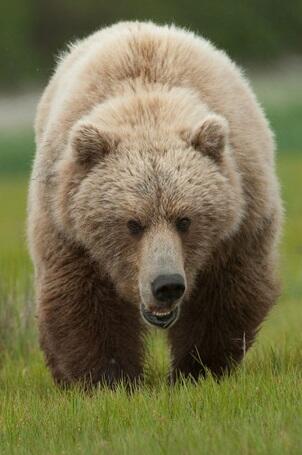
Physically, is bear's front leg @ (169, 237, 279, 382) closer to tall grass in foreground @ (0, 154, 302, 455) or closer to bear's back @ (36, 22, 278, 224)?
tall grass in foreground @ (0, 154, 302, 455)

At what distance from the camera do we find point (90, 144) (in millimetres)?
6172

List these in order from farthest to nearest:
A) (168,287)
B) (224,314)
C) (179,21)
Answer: (179,21) < (224,314) < (168,287)

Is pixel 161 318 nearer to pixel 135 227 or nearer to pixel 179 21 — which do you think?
pixel 135 227

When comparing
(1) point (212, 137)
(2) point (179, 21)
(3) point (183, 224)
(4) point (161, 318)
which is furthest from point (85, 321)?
(2) point (179, 21)

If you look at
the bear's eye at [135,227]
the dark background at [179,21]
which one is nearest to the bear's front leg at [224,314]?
the bear's eye at [135,227]

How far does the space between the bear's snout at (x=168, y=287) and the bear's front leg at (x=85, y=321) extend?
779 millimetres

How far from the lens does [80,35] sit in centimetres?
3888

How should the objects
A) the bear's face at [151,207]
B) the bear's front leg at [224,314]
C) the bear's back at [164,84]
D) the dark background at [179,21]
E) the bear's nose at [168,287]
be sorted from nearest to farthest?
the bear's nose at [168,287], the bear's face at [151,207], the bear's back at [164,84], the bear's front leg at [224,314], the dark background at [179,21]

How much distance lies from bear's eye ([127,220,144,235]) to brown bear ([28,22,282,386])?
0.01 m

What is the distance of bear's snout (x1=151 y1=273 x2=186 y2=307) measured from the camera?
5.72 metres

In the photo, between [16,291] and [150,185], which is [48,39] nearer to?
[16,291]

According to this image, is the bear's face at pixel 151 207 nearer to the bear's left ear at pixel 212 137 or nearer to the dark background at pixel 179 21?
the bear's left ear at pixel 212 137

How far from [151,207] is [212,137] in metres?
0.45

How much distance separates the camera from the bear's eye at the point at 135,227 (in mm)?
6045
